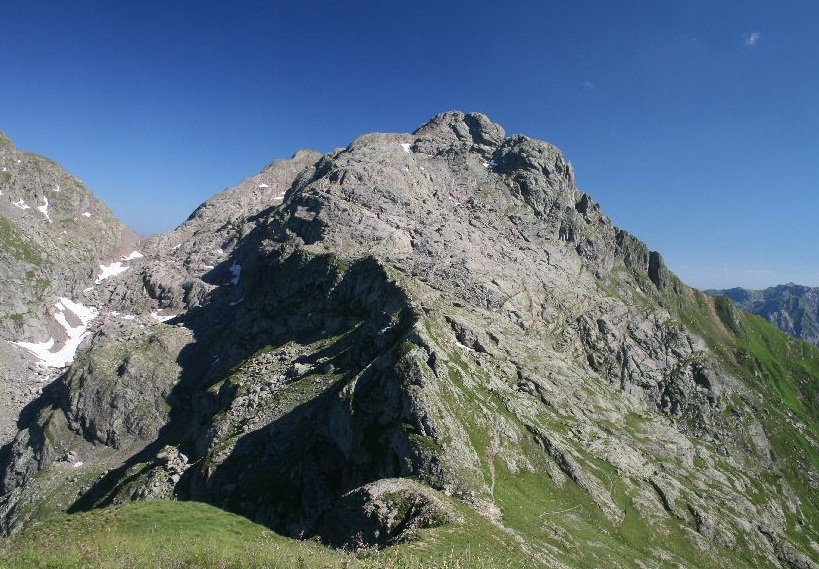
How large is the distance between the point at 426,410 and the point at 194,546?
43003 mm

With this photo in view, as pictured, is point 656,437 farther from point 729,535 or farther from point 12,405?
point 12,405

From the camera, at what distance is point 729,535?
285 ft

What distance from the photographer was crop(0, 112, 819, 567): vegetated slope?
65312 millimetres

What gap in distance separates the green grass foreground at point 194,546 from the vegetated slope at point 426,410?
3.83 meters

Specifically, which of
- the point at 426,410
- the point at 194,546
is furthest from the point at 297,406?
the point at 194,546

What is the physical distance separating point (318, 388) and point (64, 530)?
59.2 metres

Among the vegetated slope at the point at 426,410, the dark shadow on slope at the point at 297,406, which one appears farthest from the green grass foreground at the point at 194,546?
the dark shadow on slope at the point at 297,406

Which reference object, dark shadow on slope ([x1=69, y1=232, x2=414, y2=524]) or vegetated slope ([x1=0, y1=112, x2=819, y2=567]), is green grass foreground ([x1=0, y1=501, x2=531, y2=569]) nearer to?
vegetated slope ([x1=0, y1=112, x2=819, y2=567])

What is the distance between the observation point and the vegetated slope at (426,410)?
214 feet

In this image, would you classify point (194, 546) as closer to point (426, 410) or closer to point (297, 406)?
point (426, 410)

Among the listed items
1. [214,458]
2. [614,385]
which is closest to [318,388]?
[214,458]

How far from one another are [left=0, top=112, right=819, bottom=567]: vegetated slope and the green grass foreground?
151 inches

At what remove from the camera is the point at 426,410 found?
216ft

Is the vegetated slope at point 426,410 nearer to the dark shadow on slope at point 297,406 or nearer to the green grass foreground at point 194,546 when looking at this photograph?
the dark shadow on slope at point 297,406
